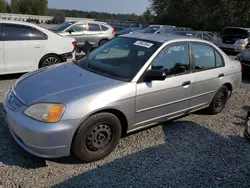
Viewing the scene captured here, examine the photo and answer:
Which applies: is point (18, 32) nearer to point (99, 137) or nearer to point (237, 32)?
point (99, 137)

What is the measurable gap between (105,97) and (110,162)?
0.84 meters

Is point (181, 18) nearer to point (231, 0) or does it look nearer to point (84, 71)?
point (231, 0)

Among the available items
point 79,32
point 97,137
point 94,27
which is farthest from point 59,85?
point 94,27

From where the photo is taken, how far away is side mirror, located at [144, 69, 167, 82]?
3369 millimetres

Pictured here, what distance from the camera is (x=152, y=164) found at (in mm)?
3244

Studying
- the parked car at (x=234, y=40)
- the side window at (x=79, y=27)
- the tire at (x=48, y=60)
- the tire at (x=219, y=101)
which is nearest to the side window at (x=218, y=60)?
the tire at (x=219, y=101)

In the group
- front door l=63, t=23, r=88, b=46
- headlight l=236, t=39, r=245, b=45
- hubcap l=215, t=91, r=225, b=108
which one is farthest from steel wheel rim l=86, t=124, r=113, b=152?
headlight l=236, t=39, r=245, b=45

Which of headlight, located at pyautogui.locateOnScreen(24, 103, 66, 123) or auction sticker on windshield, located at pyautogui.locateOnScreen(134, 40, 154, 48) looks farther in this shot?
auction sticker on windshield, located at pyautogui.locateOnScreen(134, 40, 154, 48)

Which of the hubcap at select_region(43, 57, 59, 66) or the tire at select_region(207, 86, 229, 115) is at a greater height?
the hubcap at select_region(43, 57, 59, 66)

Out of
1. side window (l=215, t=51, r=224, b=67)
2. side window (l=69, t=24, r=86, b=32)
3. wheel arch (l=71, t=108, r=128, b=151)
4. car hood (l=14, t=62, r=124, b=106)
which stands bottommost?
wheel arch (l=71, t=108, r=128, b=151)

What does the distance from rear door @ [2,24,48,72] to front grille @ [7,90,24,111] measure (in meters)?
3.12

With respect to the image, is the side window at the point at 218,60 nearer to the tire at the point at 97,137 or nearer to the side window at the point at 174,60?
the side window at the point at 174,60

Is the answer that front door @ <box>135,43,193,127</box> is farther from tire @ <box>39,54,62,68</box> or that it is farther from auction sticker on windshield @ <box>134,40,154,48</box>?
tire @ <box>39,54,62,68</box>

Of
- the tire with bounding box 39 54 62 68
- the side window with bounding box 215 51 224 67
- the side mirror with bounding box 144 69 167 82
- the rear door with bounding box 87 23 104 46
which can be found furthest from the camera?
the rear door with bounding box 87 23 104 46
